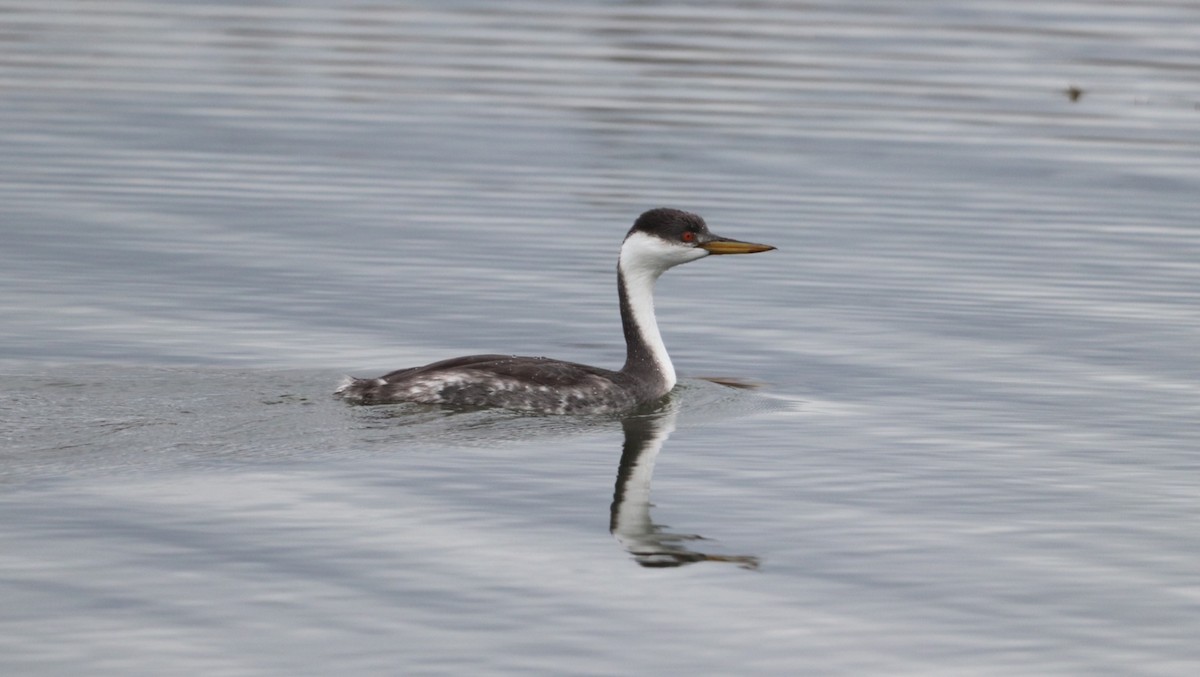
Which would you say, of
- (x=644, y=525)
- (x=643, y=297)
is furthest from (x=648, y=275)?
(x=644, y=525)

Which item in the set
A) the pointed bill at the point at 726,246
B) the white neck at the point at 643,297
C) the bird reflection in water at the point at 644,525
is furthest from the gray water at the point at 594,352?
the pointed bill at the point at 726,246

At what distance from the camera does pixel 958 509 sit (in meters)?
12.5

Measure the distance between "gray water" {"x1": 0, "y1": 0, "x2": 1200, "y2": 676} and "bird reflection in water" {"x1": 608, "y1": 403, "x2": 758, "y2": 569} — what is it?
0.06 m

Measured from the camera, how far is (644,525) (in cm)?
1191

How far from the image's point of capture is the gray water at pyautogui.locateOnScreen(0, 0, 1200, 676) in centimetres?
1024

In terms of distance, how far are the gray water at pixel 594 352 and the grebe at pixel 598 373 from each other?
7.7 inches

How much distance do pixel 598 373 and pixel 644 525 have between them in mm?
3423

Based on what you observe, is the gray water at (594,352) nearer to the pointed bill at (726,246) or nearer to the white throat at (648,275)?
the white throat at (648,275)

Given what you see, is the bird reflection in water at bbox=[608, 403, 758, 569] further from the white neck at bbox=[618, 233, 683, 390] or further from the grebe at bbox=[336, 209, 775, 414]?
the white neck at bbox=[618, 233, 683, 390]

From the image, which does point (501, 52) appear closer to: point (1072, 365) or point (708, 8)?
point (708, 8)

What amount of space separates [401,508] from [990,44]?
24390 millimetres

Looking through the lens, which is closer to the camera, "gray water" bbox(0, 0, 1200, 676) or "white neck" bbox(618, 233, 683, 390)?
"gray water" bbox(0, 0, 1200, 676)

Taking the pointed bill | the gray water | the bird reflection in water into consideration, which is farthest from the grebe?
the bird reflection in water

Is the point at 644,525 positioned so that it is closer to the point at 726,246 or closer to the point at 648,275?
the point at 726,246
